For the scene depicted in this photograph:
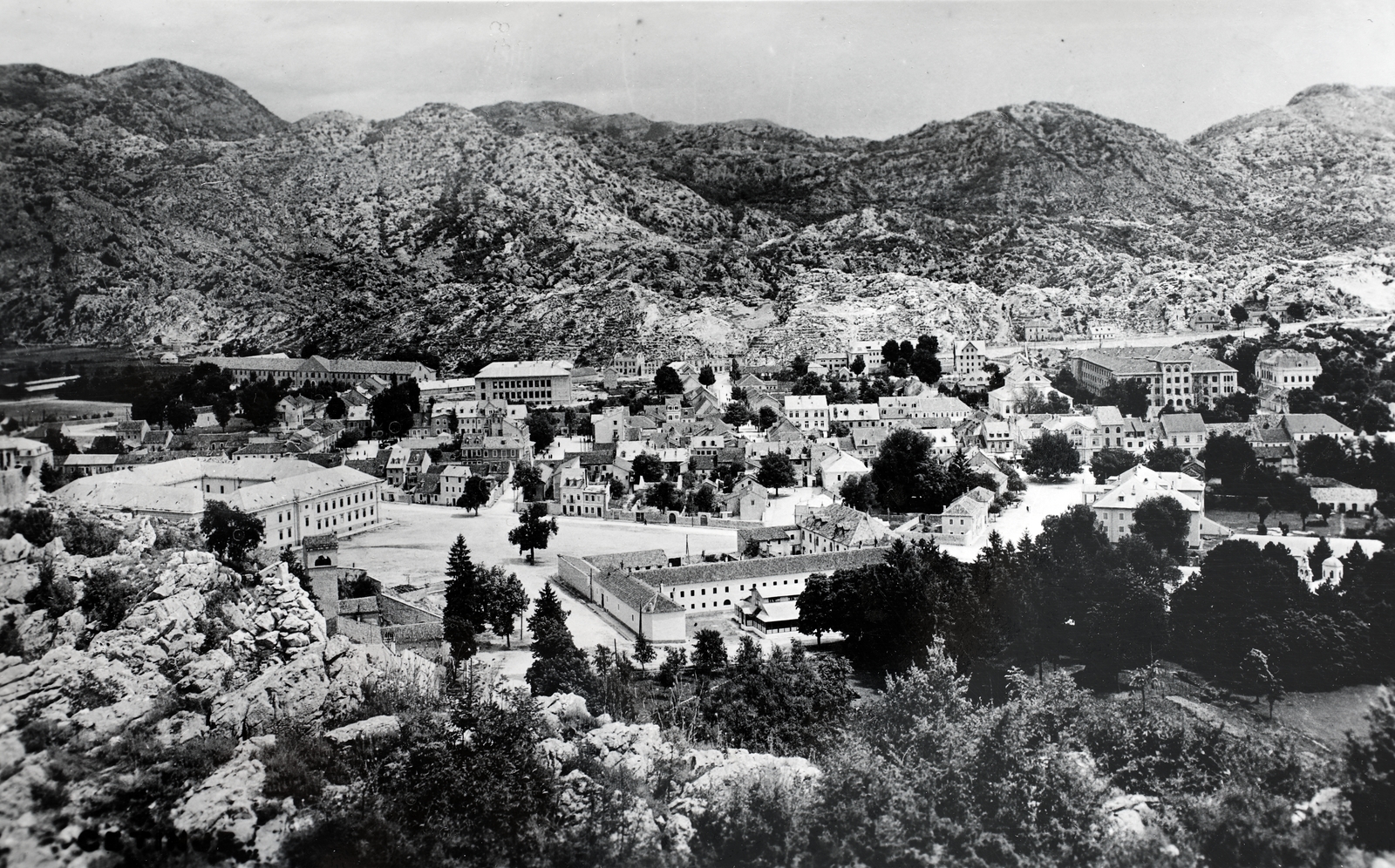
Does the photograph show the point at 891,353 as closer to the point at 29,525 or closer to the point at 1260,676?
the point at 1260,676

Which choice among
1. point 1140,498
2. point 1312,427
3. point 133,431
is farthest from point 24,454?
point 1312,427

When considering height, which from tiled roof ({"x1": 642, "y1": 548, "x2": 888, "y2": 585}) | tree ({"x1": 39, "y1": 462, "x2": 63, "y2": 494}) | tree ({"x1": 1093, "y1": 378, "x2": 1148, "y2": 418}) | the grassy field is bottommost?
tiled roof ({"x1": 642, "y1": 548, "x2": 888, "y2": 585})

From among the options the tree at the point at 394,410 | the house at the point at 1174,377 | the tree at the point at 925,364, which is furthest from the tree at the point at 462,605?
the tree at the point at 925,364

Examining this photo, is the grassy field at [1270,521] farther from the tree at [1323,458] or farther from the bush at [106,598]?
the bush at [106,598]

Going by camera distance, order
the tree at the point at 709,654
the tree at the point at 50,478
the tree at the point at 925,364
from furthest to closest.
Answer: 1. the tree at the point at 925,364
2. the tree at the point at 709,654
3. the tree at the point at 50,478

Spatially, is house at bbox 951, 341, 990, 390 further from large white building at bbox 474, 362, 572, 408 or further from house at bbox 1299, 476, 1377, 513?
house at bbox 1299, 476, 1377, 513

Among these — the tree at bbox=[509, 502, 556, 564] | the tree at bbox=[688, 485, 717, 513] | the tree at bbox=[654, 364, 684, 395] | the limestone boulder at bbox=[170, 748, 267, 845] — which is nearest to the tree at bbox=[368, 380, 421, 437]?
the tree at bbox=[688, 485, 717, 513]

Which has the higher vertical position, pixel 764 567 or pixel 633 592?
pixel 633 592
